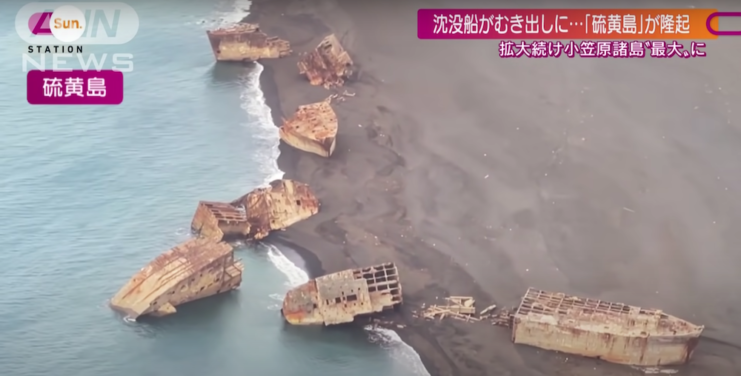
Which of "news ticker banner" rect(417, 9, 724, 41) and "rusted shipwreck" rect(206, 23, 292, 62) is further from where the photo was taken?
"rusted shipwreck" rect(206, 23, 292, 62)

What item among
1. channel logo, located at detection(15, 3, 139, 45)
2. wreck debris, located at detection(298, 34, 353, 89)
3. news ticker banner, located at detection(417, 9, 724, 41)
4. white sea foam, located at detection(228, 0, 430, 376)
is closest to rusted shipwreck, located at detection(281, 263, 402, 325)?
white sea foam, located at detection(228, 0, 430, 376)

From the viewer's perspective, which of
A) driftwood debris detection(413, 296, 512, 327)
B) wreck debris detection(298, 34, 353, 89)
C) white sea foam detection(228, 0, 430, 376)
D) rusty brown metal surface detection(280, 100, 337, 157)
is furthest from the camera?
wreck debris detection(298, 34, 353, 89)

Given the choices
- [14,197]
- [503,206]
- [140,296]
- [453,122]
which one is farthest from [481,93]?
[14,197]

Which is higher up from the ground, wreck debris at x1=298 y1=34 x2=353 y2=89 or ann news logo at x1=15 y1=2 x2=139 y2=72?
ann news logo at x1=15 y1=2 x2=139 y2=72

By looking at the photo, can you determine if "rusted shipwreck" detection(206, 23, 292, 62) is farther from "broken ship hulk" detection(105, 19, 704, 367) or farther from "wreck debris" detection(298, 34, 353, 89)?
"broken ship hulk" detection(105, 19, 704, 367)

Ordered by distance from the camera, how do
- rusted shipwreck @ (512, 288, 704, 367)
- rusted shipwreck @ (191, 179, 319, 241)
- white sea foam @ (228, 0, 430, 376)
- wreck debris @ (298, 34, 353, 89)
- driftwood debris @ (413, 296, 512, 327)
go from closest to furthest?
rusted shipwreck @ (512, 288, 704, 367) < white sea foam @ (228, 0, 430, 376) < driftwood debris @ (413, 296, 512, 327) < rusted shipwreck @ (191, 179, 319, 241) < wreck debris @ (298, 34, 353, 89)
